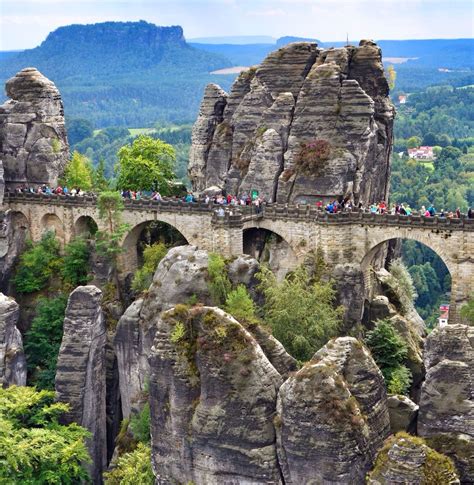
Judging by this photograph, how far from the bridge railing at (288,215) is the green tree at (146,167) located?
12.7 ft

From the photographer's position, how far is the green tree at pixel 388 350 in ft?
170

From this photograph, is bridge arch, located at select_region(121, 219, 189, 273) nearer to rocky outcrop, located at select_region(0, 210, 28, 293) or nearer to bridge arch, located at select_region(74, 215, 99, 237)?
bridge arch, located at select_region(74, 215, 99, 237)

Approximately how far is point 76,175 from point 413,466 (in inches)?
1694

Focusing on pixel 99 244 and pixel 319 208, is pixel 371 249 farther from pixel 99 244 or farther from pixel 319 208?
pixel 99 244

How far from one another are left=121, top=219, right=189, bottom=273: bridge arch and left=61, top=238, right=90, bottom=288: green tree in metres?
2.71

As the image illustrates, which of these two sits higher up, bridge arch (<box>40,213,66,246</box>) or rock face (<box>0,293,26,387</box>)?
bridge arch (<box>40,213,66,246</box>)

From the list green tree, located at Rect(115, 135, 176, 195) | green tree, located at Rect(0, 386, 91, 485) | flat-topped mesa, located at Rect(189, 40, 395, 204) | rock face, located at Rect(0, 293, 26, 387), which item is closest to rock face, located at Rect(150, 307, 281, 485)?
green tree, located at Rect(0, 386, 91, 485)

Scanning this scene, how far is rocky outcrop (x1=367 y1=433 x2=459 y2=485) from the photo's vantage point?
1355 inches

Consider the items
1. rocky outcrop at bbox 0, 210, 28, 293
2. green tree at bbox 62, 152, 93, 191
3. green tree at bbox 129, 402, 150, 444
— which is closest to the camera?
green tree at bbox 129, 402, 150, 444

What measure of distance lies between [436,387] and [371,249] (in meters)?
19.8

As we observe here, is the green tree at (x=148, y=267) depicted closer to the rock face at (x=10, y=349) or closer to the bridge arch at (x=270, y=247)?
the bridge arch at (x=270, y=247)

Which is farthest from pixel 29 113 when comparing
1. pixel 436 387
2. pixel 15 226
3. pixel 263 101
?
pixel 436 387

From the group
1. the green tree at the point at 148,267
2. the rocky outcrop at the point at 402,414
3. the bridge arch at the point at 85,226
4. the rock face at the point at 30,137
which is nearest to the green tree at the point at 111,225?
the green tree at the point at 148,267

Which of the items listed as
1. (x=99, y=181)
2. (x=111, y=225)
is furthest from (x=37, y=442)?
(x=99, y=181)
